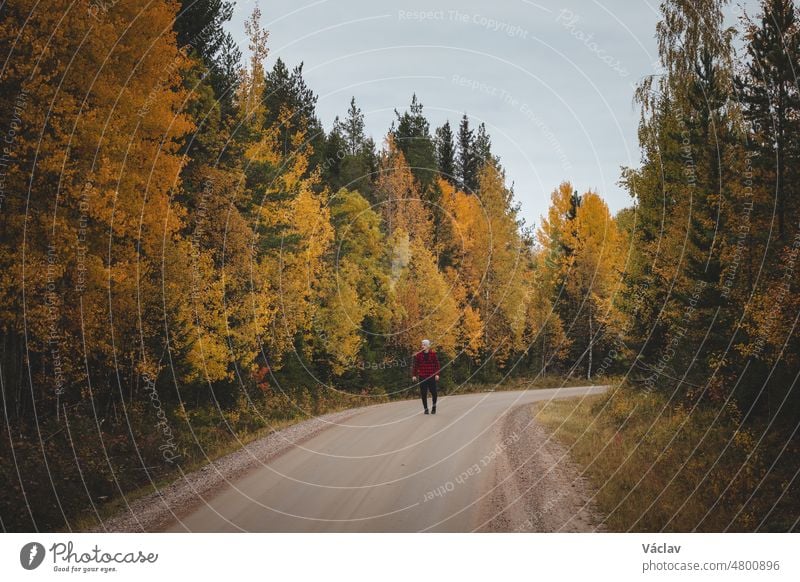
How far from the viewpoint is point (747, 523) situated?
7.75 m

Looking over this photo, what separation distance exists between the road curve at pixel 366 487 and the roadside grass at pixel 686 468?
1.96 metres

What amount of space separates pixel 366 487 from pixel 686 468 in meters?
6.08

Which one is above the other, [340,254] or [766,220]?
[340,254]

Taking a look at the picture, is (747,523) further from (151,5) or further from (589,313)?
(589,313)

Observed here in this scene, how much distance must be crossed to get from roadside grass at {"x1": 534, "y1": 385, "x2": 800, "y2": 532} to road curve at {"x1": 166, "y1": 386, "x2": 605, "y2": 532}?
196 cm

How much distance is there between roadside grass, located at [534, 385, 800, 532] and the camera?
7.43 m

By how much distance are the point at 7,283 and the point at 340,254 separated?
20.6 m

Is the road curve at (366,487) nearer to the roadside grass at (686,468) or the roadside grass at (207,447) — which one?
the roadside grass at (207,447)

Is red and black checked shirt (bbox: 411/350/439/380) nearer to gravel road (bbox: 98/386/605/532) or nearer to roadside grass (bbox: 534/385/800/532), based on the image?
gravel road (bbox: 98/386/605/532)

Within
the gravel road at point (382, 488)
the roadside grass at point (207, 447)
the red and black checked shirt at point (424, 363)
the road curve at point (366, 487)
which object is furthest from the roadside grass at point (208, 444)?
the red and black checked shirt at point (424, 363)

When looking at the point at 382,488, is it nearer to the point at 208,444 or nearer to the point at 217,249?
the point at 208,444

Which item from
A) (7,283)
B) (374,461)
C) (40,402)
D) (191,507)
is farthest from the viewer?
(40,402)
